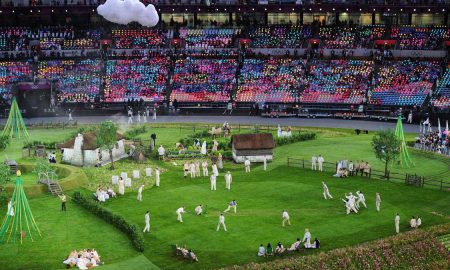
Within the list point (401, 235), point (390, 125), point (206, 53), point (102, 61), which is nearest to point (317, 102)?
point (390, 125)

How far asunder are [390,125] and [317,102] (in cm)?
1444

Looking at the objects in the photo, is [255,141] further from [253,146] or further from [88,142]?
[88,142]

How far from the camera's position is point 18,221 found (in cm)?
6112

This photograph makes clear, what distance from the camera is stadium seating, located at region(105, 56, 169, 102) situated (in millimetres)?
121562

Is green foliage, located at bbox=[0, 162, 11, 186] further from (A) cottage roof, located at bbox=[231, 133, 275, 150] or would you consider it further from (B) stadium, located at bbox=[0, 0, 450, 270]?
(A) cottage roof, located at bbox=[231, 133, 275, 150]

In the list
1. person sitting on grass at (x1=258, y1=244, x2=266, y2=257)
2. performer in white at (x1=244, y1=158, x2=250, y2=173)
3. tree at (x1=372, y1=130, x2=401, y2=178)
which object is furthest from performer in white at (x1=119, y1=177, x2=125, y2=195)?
tree at (x1=372, y1=130, x2=401, y2=178)

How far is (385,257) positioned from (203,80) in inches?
2936

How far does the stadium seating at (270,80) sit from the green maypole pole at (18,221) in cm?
6243

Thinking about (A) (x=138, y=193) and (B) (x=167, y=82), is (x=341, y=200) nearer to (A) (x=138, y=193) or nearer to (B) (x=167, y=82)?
(A) (x=138, y=193)

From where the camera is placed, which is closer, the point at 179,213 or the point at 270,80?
the point at 179,213

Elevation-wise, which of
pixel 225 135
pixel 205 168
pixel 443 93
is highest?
pixel 443 93

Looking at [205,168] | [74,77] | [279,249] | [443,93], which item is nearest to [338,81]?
[443,93]

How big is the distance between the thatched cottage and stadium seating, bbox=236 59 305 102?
3759 centimetres

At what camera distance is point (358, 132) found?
99.5 m
